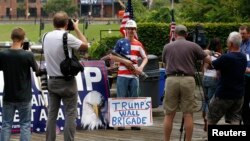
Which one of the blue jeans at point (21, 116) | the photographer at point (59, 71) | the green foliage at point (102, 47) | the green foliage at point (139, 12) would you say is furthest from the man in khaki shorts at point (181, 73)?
the green foliage at point (139, 12)

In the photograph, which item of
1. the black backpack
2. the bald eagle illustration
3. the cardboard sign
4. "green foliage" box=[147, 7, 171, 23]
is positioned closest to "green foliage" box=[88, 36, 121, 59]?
"green foliage" box=[147, 7, 171, 23]

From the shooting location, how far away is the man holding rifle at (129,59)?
451 inches

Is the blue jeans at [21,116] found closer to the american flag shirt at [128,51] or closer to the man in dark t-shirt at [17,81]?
the man in dark t-shirt at [17,81]

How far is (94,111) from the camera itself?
39.2 feet

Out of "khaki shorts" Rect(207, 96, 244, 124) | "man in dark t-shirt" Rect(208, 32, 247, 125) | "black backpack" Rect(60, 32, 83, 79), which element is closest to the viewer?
"black backpack" Rect(60, 32, 83, 79)

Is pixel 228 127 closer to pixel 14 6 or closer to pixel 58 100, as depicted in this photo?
pixel 58 100

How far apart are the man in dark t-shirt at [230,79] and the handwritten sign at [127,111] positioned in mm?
2373

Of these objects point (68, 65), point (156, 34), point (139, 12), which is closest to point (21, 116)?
point (68, 65)

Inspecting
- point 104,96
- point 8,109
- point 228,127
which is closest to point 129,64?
point 104,96

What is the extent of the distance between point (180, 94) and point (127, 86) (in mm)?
2321

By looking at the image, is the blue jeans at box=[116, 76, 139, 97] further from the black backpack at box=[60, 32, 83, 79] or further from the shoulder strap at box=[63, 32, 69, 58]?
the shoulder strap at box=[63, 32, 69, 58]

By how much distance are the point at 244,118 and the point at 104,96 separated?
2812 millimetres

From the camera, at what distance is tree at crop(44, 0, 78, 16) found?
378 ft

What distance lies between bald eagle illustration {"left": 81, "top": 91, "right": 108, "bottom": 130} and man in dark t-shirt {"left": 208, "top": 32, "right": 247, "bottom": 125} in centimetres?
293
